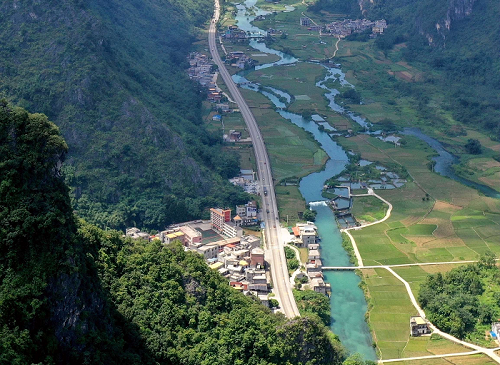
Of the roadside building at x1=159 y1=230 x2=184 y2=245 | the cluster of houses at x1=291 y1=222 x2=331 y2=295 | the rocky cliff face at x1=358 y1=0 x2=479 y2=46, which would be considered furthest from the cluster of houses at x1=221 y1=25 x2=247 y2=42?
the roadside building at x1=159 y1=230 x2=184 y2=245

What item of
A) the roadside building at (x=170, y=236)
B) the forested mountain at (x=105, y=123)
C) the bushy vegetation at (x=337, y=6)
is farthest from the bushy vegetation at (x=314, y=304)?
the bushy vegetation at (x=337, y=6)

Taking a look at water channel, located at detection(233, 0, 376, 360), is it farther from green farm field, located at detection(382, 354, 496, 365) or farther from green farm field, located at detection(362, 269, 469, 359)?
green farm field, located at detection(382, 354, 496, 365)

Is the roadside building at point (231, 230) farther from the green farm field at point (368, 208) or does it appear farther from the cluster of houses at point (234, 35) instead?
the cluster of houses at point (234, 35)

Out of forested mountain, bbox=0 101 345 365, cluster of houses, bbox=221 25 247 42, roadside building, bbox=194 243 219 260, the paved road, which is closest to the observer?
forested mountain, bbox=0 101 345 365

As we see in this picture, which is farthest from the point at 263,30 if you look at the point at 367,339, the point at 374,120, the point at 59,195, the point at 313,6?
the point at 59,195

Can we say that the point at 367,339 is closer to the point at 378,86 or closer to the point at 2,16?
the point at 2,16

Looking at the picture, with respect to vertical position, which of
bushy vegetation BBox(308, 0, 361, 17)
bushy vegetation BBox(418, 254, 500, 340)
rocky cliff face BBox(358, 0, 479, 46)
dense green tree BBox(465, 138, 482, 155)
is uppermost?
rocky cliff face BBox(358, 0, 479, 46)

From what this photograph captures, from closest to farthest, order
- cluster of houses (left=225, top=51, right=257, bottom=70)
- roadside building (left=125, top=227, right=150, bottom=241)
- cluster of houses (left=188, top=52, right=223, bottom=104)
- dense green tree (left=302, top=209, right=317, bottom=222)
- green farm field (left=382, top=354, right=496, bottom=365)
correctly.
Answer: green farm field (left=382, top=354, right=496, bottom=365) < roadside building (left=125, top=227, right=150, bottom=241) < dense green tree (left=302, top=209, right=317, bottom=222) < cluster of houses (left=188, top=52, right=223, bottom=104) < cluster of houses (left=225, top=51, right=257, bottom=70)
